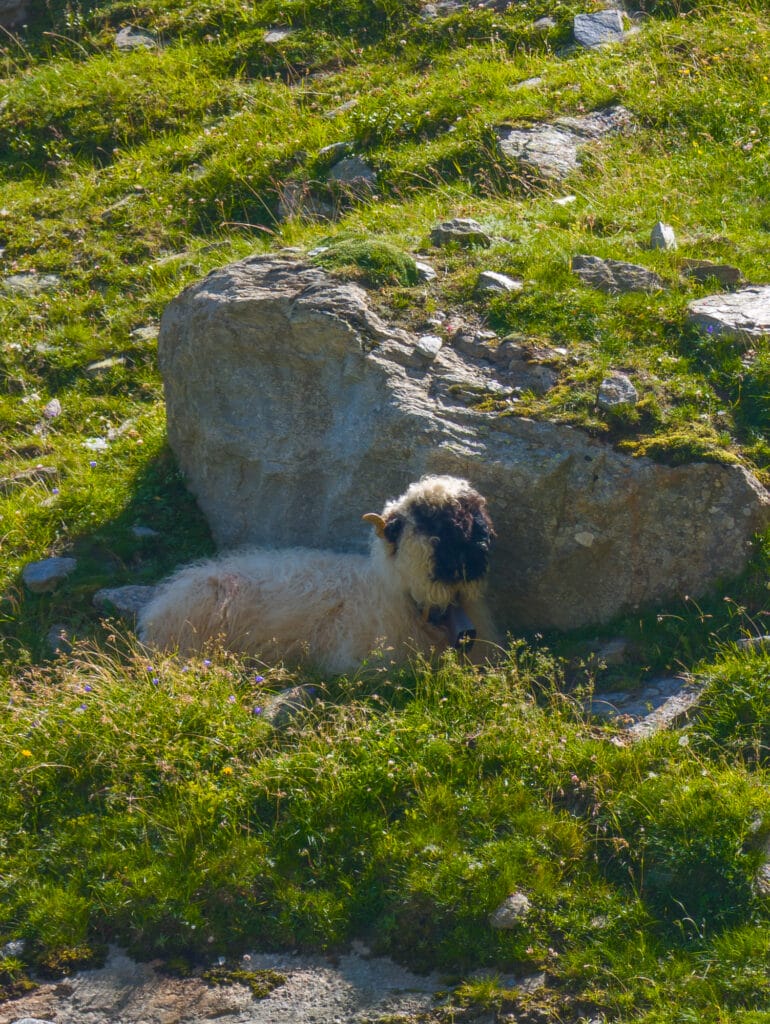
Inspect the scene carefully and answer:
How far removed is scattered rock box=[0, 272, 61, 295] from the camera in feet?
45.8

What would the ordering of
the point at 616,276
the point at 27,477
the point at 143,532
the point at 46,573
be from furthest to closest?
the point at 27,477, the point at 143,532, the point at 616,276, the point at 46,573

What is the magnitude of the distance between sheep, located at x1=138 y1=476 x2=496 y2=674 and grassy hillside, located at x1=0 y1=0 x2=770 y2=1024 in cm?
54

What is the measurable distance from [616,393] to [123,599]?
4472 mm

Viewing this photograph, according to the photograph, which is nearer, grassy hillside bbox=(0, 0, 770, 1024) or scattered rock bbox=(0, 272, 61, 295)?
grassy hillside bbox=(0, 0, 770, 1024)

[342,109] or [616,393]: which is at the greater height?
[342,109]

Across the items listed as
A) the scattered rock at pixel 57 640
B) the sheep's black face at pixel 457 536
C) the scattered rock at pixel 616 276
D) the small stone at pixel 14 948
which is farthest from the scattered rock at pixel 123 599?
the scattered rock at pixel 616 276

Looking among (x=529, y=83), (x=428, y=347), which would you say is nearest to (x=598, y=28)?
(x=529, y=83)

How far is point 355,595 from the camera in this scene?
349 inches

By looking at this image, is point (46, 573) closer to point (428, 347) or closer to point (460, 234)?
point (428, 347)

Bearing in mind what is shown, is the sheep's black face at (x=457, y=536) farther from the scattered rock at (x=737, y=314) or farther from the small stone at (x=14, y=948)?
the small stone at (x=14, y=948)

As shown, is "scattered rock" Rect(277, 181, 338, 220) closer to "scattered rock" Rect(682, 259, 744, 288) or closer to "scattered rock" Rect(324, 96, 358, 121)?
"scattered rock" Rect(324, 96, 358, 121)

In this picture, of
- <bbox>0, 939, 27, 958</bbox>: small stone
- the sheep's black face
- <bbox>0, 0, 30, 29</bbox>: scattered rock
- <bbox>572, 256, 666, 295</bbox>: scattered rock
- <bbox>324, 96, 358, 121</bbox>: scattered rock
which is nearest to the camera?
<bbox>0, 939, 27, 958</bbox>: small stone

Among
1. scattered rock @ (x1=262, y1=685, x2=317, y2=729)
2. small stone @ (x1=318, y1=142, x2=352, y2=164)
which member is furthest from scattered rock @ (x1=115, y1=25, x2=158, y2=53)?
scattered rock @ (x1=262, y1=685, x2=317, y2=729)

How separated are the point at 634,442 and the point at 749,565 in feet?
4.04
